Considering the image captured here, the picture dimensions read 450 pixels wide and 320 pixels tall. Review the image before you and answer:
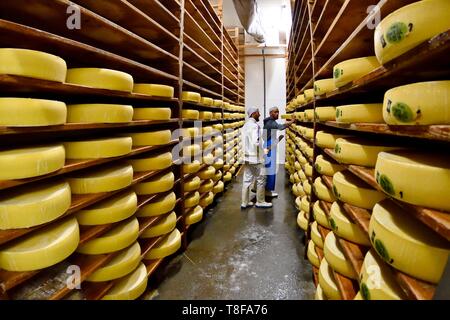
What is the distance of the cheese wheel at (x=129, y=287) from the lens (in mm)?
1731

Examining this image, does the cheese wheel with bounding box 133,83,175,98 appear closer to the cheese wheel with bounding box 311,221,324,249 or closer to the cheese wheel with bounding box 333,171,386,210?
the cheese wheel with bounding box 333,171,386,210

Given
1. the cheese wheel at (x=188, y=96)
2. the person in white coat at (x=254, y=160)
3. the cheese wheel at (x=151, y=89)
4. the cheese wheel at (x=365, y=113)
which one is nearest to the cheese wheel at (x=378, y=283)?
the cheese wheel at (x=365, y=113)

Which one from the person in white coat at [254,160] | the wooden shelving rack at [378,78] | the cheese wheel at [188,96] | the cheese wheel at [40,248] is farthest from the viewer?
the person in white coat at [254,160]

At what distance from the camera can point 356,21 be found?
1.73 meters

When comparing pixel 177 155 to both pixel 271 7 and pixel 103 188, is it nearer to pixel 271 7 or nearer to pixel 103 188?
pixel 103 188

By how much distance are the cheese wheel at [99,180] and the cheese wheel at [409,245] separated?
1363 millimetres

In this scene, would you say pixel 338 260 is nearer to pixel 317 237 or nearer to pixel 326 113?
pixel 317 237

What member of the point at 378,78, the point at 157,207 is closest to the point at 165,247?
the point at 157,207

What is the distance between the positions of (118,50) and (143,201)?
1.26m

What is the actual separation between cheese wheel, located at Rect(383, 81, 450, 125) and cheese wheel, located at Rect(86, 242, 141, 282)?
5.41ft

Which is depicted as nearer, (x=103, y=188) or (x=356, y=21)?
(x=103, y=188)

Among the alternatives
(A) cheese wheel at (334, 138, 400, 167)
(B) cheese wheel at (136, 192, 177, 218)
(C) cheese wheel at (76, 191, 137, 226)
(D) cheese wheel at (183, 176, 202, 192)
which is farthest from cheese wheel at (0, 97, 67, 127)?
(D) cheese wheel at (183, 176, 202, 192)

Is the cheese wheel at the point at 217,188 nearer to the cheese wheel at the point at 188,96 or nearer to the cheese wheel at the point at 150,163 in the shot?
the cheese wheel at the point at 188,96
